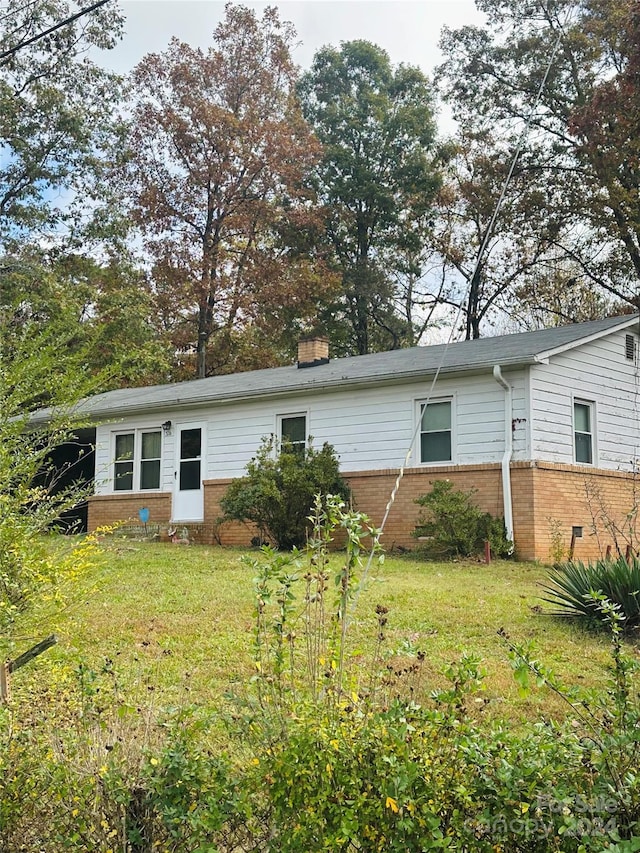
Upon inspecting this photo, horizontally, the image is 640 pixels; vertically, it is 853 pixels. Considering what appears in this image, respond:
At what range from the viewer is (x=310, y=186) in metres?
35.4

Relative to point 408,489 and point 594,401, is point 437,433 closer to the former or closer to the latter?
point 408,489

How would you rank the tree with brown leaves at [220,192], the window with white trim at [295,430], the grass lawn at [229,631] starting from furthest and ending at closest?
1. the tree with brown leaves at [220,192]
2. the window with white trim at [295,430]
3. the grass lawn at [229,631]

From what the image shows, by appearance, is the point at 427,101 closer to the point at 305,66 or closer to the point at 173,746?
the point at 305,66

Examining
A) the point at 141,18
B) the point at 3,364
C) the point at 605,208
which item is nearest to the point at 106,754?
the point at 3,364

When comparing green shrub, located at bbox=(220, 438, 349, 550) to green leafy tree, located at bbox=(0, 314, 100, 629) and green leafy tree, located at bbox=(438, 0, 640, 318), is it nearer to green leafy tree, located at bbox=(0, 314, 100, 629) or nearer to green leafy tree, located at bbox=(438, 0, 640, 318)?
green leafy tree, located at bbox=(0, 314, 100, 629)

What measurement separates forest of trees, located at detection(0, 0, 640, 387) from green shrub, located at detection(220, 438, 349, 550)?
392 inches

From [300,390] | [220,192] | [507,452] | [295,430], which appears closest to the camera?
[507,452]

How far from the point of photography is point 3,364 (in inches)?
208

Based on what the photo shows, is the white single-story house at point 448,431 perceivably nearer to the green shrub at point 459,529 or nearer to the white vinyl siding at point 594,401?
the white vinyl siding at point 594,401

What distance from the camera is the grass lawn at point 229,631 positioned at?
18.7ft

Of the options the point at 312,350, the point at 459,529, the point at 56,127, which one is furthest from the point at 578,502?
the point at 56,127

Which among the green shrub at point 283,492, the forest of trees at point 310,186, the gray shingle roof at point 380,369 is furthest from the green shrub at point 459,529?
the forest of trees at point 310,186

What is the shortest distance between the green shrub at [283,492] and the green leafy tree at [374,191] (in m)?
17.9

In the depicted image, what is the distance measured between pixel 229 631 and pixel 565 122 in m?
25.0
